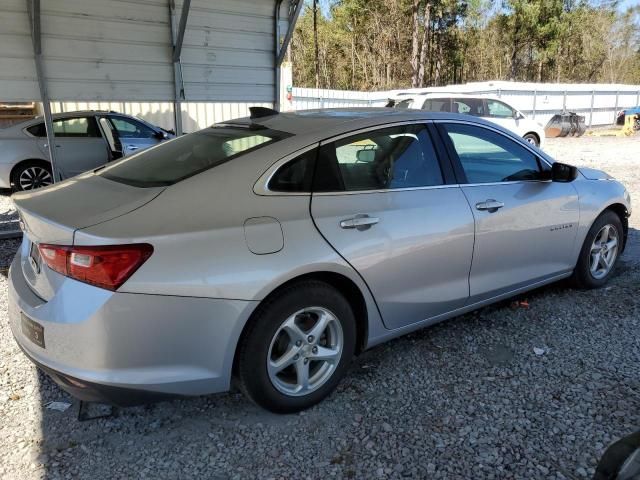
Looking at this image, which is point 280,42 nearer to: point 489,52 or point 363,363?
point 363,363

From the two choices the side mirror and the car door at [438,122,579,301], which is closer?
the car door at [438,122,579,301]

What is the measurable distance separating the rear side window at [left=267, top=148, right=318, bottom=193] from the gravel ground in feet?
3.91

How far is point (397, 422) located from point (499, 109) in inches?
611

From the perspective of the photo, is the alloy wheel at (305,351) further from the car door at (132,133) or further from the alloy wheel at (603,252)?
the car door at (132,133)

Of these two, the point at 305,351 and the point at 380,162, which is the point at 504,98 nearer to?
the point at 380,162

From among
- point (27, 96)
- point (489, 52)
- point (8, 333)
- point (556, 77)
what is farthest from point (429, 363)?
point (556, 77)

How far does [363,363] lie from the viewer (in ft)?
11.3

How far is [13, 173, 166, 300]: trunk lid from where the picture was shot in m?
2.38

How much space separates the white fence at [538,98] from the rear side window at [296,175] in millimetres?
17145

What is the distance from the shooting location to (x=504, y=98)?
24203 millimetres

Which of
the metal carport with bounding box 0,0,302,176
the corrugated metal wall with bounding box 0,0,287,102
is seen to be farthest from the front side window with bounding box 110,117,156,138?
the corrugated metal wall with bounding box 0,0,287,102

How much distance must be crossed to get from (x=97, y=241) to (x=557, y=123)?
82.2 ft

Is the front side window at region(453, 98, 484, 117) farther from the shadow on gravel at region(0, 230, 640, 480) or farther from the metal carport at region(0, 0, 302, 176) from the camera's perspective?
the shadow on gravel at region(0, 230, 640, 480)

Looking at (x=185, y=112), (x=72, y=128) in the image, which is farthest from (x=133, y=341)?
(x=185, y=112)
